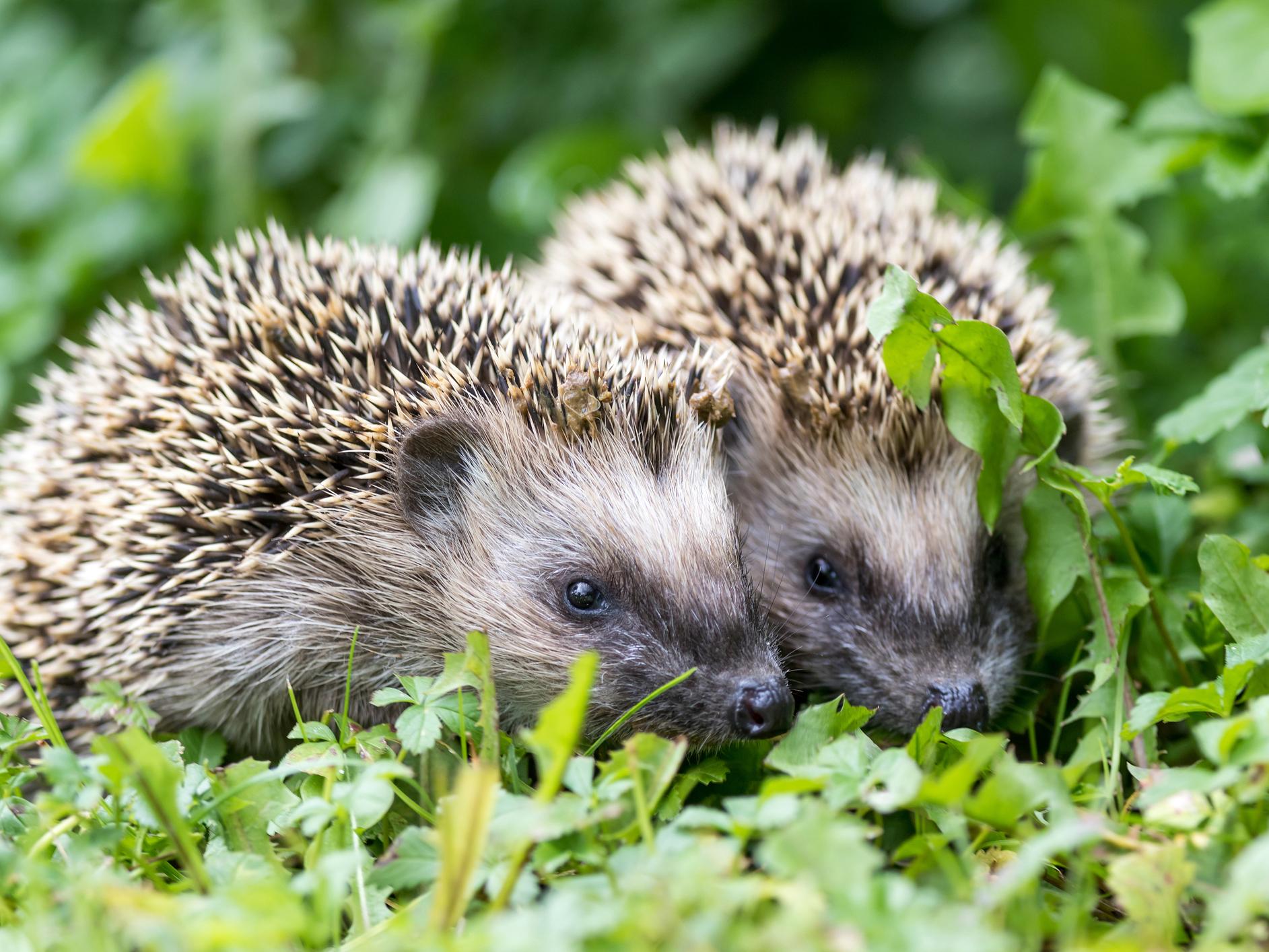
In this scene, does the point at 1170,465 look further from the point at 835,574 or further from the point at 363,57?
the point at 363,57

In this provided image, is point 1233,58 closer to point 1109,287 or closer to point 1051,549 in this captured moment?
point 1109,287

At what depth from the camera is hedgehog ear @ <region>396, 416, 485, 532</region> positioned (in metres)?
2.08

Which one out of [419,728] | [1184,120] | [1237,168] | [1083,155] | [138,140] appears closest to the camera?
[419,728]

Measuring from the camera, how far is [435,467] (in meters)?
2.14

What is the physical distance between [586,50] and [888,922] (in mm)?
3453

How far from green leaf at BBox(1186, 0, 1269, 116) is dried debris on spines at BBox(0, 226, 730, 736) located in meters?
1.27

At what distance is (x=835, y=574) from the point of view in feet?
7.82

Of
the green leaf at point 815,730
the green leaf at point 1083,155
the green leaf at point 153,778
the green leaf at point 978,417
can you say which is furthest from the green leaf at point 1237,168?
the green leaf at point 153,778

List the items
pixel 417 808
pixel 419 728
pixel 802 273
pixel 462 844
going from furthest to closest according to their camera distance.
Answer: pixel 802 273 < pixel 419 728 < pixel 417 808 < pixel 462 844

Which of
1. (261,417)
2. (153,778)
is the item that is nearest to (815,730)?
(153,778)

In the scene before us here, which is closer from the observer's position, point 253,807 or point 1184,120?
point 253,807

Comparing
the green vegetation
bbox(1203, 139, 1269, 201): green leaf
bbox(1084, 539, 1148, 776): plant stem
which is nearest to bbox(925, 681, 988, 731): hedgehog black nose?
the green vegetation

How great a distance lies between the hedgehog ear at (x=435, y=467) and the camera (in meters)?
2.08

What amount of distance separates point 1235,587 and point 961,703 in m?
0.45
